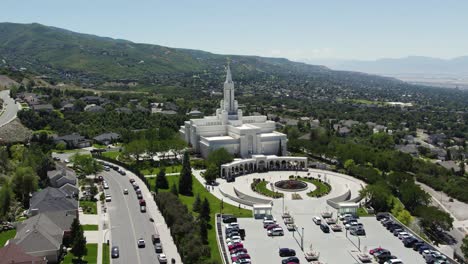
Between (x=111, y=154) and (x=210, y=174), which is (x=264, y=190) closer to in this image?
(x=210, y=174)

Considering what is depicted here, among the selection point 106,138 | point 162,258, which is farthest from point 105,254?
point 106,138

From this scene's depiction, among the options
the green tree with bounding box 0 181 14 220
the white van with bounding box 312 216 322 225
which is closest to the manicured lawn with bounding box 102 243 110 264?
the green tree with bounding box 0 181 14 220

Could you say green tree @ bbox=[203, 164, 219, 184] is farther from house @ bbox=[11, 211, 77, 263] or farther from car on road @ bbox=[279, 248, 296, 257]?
car on road @ bbox=[279, 248, 296, 257]

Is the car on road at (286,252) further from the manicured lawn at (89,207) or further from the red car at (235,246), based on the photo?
the manicured lawn at (89,207)

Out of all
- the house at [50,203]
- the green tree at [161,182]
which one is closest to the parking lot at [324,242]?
the green tree at [161,182]

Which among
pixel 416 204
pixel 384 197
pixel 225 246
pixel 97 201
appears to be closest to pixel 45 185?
pixel 97 201

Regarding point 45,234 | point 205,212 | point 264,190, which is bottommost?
point 264,190
